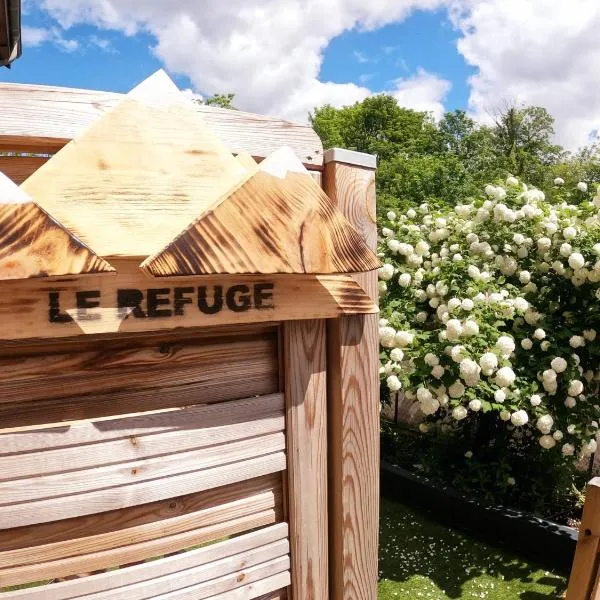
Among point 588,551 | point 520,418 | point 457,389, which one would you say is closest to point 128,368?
point 588,551

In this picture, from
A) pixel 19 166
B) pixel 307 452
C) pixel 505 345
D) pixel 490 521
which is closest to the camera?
pixel 19 166

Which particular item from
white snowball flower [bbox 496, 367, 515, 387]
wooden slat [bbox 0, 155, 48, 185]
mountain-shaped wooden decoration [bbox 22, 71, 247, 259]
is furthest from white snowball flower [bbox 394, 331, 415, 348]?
wooden slat [bbox 0, 155, 48, 185]

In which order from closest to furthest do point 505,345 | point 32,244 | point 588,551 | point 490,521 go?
point 32,244
point 588,551
point 505,345
point 490,521

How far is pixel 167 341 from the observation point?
1.28 meters

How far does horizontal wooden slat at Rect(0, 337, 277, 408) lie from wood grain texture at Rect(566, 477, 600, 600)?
3.72 feet

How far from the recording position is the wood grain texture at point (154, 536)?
118 centimetres

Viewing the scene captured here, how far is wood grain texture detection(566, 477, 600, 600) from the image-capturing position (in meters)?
1.74

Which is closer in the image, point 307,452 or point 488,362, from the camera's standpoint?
point 307,452

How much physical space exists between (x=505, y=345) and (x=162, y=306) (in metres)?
3.06

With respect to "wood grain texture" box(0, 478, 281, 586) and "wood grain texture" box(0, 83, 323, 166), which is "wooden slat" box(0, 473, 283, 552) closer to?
"wood grain texture" box(0, 478, 281, 586)

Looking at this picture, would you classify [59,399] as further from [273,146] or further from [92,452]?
[273,146]

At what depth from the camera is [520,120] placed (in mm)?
30234

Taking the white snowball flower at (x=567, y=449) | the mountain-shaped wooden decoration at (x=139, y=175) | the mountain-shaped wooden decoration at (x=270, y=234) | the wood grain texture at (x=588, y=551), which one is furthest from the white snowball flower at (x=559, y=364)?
the mountain-shaped wooden decoration at (x=139, y=175)

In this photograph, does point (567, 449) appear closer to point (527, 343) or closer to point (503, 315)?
point (527, 343)
